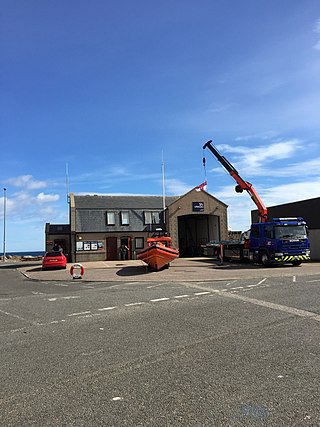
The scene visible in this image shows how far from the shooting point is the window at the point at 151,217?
41.5 m

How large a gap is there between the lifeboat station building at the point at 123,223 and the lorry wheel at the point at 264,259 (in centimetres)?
1619

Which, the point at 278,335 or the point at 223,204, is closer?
the point at 278,335

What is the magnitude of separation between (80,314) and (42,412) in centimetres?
573

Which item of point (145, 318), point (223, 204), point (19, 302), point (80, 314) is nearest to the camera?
point (145, 318)

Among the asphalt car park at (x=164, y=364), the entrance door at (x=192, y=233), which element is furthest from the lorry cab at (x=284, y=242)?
the entrance door at (x=192, y=233)

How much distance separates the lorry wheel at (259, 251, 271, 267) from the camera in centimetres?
2440

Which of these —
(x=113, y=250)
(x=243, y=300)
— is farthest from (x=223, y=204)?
(x=243, y=300)

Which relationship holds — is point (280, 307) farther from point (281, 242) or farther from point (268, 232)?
point (268, 232)

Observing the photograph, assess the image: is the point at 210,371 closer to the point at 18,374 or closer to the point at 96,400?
the point at 96,400

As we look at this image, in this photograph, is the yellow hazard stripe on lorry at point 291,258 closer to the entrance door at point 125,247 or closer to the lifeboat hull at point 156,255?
the lifeboat hull at point 156,255

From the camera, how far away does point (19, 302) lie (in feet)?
40.6

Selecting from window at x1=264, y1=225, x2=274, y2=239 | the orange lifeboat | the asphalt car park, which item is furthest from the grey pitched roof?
the asphalt car park

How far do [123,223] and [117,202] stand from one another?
9.86ft

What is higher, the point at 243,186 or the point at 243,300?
the point at 243,186
